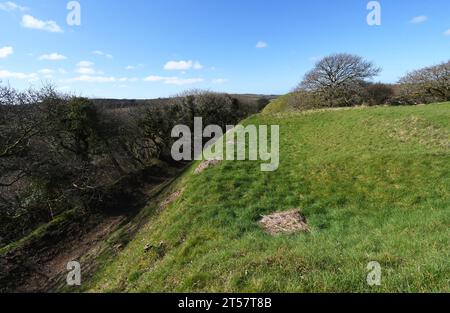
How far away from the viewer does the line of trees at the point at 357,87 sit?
46.6m

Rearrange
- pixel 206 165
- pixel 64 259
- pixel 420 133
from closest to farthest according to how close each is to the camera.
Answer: pixel 64 259 → pixel 206 165 → pixel 420 133

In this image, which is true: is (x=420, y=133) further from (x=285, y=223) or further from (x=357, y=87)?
(x=357, y=87)

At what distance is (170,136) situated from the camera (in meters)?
41.1

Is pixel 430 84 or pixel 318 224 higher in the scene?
pixel 430 84

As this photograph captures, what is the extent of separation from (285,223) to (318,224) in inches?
43.1

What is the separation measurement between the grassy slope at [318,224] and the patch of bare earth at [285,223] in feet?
1.20

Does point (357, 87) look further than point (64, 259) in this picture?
Yes

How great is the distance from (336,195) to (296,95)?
4491 cm

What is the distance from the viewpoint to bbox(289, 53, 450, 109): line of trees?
153ft

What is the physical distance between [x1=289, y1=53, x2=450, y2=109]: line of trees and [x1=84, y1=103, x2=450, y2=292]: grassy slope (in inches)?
1146

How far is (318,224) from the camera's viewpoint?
993cm

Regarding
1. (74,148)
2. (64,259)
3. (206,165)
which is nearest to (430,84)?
(206,165)
